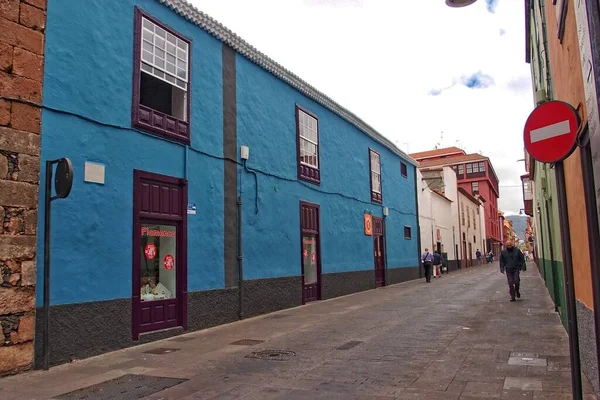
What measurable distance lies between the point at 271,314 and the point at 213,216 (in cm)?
315

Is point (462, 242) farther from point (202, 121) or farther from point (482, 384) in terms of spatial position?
point (482, 384)

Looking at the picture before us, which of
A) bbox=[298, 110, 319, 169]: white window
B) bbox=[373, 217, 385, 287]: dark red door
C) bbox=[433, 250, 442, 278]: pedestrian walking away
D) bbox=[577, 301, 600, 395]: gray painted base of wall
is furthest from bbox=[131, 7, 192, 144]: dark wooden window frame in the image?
bbox=[433, 250, 442, 278]: pedestrian walking away

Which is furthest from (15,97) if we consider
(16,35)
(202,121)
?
(202,121)

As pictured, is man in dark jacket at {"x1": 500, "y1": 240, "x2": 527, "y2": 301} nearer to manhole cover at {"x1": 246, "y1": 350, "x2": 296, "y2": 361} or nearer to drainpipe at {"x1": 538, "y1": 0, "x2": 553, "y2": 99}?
drainpipe at {"x1": 538, "y1": 0, "x2": 553, "y2": 99}

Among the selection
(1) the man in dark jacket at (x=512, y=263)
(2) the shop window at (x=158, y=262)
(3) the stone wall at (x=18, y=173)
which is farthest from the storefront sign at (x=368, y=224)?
(3) the stone wall at (x=18, y=173)

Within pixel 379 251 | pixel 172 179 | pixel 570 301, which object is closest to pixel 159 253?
pixel 172 179

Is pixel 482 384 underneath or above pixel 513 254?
underneath

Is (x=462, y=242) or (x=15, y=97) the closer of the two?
(x=15, y=97)

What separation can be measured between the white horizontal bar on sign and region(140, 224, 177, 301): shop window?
6.86 metres

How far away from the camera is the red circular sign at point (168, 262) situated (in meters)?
9.26

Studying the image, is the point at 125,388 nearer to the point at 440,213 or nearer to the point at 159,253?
the point at 159,253

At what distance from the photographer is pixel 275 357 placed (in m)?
7.03

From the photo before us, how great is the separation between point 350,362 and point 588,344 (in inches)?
113

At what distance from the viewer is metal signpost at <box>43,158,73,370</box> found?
6402 millimetres
